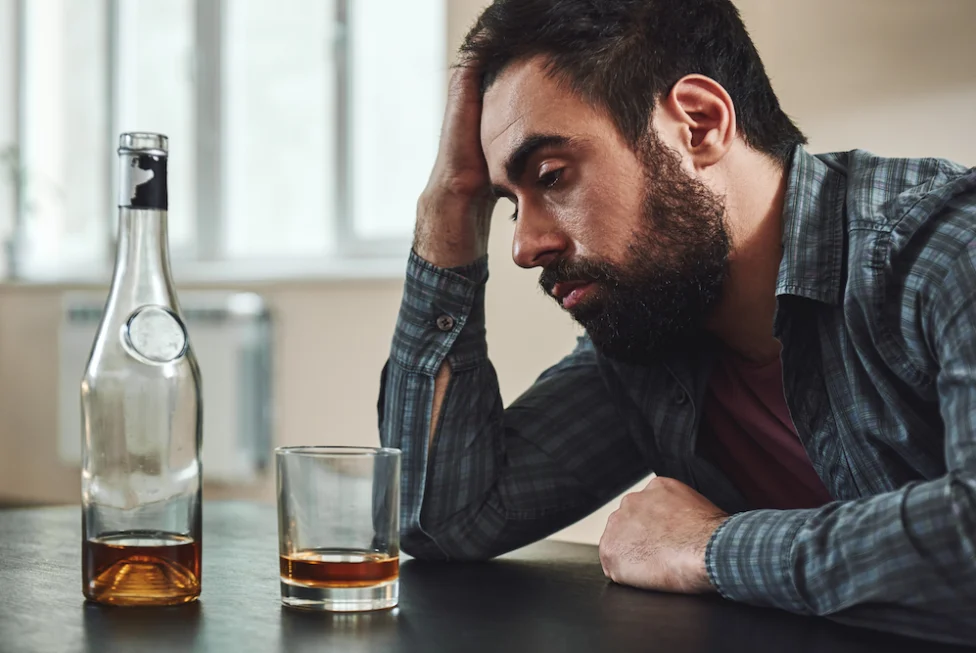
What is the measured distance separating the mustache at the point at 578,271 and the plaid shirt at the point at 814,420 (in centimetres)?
13

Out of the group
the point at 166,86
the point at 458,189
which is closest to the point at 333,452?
the point at 458,189

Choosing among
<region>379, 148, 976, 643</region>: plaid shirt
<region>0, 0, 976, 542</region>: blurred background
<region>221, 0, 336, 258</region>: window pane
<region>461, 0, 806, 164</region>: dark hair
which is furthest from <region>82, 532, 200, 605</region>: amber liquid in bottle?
<region>221, 0, 336, 258</region>: window pane

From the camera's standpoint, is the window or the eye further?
the window

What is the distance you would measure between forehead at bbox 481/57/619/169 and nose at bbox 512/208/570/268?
3.0 inches

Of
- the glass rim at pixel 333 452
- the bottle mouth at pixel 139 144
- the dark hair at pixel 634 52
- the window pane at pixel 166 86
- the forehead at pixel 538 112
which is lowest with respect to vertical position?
the glass rim at pixel 333 452

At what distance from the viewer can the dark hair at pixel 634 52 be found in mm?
1218

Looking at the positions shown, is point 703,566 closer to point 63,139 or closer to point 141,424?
point 141,424

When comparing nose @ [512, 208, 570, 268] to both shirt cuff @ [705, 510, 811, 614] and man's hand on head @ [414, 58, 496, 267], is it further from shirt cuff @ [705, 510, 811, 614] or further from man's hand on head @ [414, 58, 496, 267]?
shirt cuff @ [705, 510, 811, 614]

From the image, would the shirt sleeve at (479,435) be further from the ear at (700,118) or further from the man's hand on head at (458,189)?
the ear at (700,118)

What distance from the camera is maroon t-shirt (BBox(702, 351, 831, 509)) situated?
4.09 ft

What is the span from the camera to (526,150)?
1.19 meters

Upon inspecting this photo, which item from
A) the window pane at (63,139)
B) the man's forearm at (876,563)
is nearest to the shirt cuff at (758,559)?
the man's forearm at (876,563)

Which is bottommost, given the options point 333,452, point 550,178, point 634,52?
point 333,452

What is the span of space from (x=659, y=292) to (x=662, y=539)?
371mm
